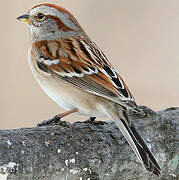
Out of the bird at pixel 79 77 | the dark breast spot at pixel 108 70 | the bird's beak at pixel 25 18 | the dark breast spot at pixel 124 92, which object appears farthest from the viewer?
the bird's beak at pixel 25 18

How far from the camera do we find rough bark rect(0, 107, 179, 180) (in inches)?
75.4

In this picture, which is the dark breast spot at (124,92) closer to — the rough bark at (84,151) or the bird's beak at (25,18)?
the rough bark at (84,151)

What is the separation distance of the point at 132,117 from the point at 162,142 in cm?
24

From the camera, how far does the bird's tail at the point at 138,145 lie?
2.11 meters

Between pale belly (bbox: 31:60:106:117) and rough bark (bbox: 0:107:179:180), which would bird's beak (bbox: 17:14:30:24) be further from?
rough bark (bbox: 0:107:179:180)

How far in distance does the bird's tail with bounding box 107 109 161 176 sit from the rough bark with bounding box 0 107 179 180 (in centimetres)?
6

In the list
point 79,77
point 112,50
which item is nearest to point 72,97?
point 79,77

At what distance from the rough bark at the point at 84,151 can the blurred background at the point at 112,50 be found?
6.30 feet

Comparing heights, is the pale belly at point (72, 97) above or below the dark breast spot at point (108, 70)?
below

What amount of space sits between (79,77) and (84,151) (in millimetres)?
568

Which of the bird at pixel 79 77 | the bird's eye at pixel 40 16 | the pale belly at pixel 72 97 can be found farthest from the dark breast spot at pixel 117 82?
the bird's eye at pixel 40 16

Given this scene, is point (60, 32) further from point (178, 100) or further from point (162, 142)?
point (178, 100)

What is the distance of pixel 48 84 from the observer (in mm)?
2672

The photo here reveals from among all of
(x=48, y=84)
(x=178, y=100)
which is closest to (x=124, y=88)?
(x=48, y=84)
